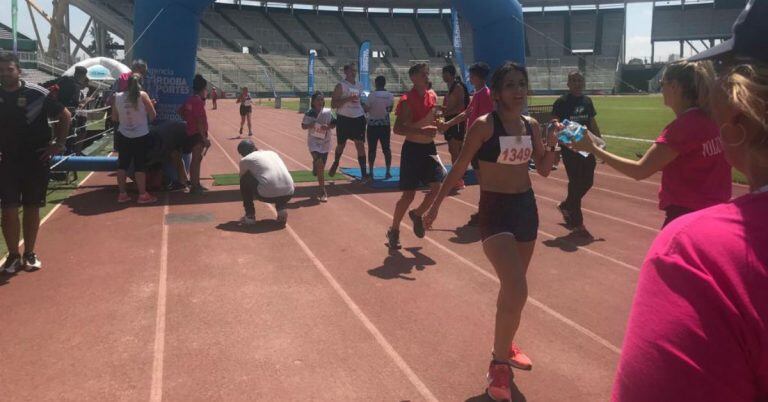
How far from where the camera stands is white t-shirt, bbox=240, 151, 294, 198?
7.27 metres

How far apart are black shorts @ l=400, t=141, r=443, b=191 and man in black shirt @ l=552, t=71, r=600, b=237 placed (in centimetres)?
171

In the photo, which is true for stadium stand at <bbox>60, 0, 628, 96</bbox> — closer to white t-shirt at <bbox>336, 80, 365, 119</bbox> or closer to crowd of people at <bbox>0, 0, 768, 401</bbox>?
white t-shirt at <bbox>336, 80, 365, 119</bbox>

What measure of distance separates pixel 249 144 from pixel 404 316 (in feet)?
13.2

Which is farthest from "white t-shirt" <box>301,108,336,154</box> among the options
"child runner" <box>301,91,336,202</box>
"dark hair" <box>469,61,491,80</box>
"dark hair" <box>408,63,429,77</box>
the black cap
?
the black cap

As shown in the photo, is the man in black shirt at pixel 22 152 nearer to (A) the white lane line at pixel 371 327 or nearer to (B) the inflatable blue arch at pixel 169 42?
(A) the white lane line at pixel 371 327

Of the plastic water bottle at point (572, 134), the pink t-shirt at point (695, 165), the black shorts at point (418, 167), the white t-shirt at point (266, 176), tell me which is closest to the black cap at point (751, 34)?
the plastic water bottle at point (572, 134)

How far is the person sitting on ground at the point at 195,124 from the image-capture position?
8.96m

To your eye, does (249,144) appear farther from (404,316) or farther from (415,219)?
(404,316)

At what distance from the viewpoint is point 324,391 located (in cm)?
330

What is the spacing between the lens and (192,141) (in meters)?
9.15

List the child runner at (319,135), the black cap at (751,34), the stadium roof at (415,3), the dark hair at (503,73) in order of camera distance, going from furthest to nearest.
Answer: the stadium roof at (415,3)
the child runner at (319,135)
the dark hair at (503,73)
the black cap at (751,34)

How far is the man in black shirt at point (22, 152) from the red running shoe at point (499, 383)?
15.0 ft

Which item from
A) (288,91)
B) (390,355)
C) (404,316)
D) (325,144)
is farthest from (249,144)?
(288,91)

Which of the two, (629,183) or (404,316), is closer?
(404,316)
